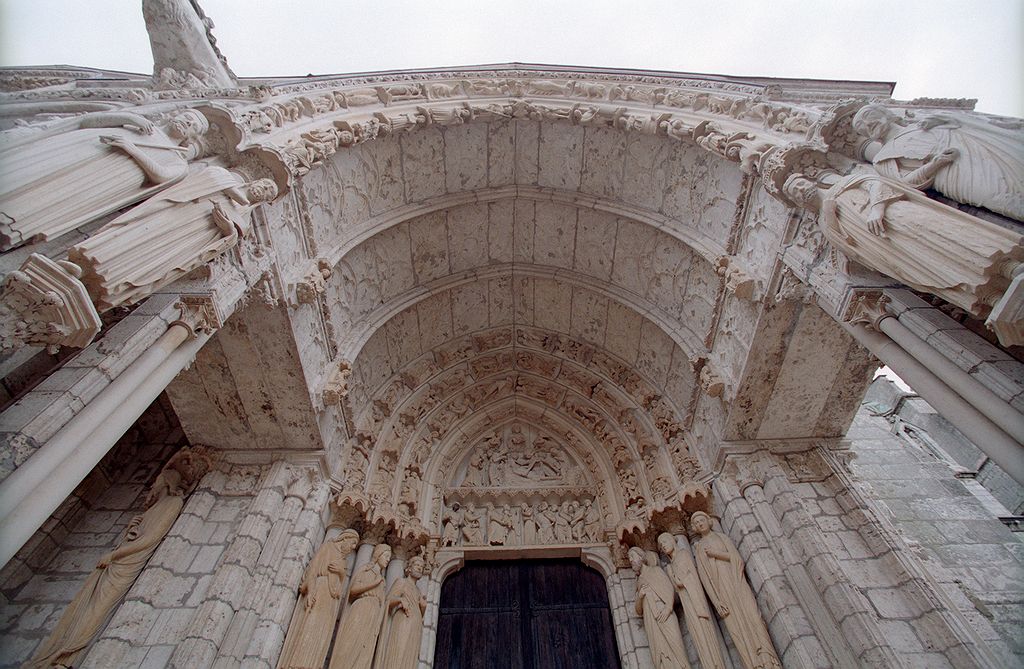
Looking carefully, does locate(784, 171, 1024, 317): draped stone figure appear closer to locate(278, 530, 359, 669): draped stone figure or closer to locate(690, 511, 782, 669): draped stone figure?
locate(690, 511, 782, 669): draped stone figure

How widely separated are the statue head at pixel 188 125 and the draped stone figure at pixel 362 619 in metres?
3.68

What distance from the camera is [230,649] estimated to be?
352cm

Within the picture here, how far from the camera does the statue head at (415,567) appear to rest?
5.10 metres

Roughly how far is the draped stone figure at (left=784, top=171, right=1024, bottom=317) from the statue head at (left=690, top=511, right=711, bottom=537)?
270 cm

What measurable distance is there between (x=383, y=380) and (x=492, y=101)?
141 inches

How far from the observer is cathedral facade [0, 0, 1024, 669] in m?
2.73

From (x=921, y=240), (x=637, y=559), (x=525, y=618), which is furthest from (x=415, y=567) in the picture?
(x=921, y=240)

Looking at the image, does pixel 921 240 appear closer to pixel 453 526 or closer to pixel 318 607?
pixel 318 607

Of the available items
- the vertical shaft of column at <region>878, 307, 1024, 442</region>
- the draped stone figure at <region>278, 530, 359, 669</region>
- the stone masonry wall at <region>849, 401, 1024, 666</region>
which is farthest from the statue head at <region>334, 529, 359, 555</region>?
the stone masonry wall at <region>849, 401, 1024, 666</region>

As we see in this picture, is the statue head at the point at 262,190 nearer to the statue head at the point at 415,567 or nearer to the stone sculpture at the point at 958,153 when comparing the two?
the statue head at the point at 415,567

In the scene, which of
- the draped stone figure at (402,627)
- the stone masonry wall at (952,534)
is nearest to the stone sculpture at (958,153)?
the stone masonry wall at (952,534)

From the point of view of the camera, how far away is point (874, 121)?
364 centimetres

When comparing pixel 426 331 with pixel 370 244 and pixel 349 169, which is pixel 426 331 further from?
pixel 349 169

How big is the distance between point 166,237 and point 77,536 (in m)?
3.30
